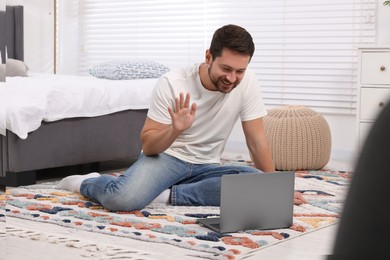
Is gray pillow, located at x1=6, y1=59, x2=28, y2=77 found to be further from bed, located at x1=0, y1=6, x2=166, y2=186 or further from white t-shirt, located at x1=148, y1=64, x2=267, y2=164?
bed, located at x1=0, y1=6, x2=166, y2=186

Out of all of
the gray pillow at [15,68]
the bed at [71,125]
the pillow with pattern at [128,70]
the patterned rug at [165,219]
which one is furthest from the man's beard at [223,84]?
the pillow with pattern at [128,70]

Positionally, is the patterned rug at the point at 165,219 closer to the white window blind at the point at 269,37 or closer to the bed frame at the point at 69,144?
the bed frame at the point at 69,144

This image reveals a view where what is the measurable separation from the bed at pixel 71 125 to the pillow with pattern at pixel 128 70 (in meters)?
0.25

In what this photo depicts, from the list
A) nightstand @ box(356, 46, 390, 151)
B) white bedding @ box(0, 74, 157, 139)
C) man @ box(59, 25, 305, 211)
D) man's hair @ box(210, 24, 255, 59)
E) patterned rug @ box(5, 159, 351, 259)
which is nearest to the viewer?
patterned rug @ box(5, 159, 351, 259)

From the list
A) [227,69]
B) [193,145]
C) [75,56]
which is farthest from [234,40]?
[75,56]

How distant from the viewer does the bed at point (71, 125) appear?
11.7 ft

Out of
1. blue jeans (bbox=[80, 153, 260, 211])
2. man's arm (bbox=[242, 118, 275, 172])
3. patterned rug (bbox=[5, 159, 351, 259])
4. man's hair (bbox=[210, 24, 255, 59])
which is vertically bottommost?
patterned rug (bbox=[5, 159, 351, 259])

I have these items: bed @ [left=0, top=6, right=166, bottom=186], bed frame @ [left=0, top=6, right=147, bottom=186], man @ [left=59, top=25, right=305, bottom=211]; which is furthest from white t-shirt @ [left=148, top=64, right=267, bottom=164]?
bed frame @ [left=0, top=6, right=147, bottom=186]

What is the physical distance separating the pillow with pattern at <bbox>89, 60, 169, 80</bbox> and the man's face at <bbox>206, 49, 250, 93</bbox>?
199cm

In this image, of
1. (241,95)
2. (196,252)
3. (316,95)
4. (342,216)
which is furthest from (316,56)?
(342,216)

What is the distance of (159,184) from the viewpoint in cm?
293

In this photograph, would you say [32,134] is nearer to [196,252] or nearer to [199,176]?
[199,176]

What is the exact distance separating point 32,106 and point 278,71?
2288 mm

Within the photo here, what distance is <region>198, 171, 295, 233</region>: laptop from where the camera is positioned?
2.51 metres
